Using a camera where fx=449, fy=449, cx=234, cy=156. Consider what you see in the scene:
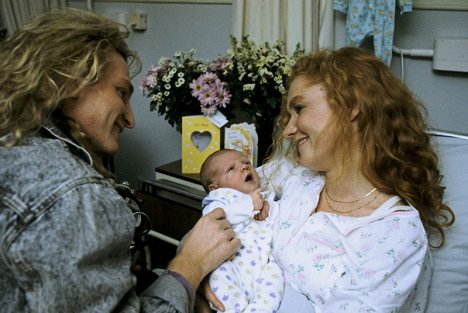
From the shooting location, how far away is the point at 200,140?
2.02 metres

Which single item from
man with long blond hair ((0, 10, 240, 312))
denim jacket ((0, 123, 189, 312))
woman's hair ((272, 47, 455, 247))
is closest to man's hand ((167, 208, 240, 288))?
man with long blond hair ((0, 10, 240, 312))

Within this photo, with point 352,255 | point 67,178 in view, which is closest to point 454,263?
point 352,255

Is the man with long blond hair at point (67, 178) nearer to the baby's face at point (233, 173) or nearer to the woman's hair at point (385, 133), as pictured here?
the baby's face at point (233, 173)

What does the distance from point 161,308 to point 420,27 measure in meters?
1.58

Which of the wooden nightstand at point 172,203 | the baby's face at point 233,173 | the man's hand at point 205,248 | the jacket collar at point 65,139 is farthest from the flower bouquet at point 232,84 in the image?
the jacket collar at point 65,139

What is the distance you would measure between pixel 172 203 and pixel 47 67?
3.68 ft

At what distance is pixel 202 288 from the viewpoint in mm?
1256

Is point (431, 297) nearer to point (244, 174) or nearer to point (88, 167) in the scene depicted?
point (244, 174)

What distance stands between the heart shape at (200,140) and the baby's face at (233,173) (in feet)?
1.63

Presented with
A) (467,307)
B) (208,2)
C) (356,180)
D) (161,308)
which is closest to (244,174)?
(356,180)

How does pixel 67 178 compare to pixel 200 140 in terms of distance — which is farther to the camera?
pixel 200 140

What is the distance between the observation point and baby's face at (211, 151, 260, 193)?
1486mm

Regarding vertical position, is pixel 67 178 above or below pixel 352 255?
above

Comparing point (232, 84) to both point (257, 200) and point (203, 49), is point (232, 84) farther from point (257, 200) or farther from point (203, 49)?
point (203, 49)
